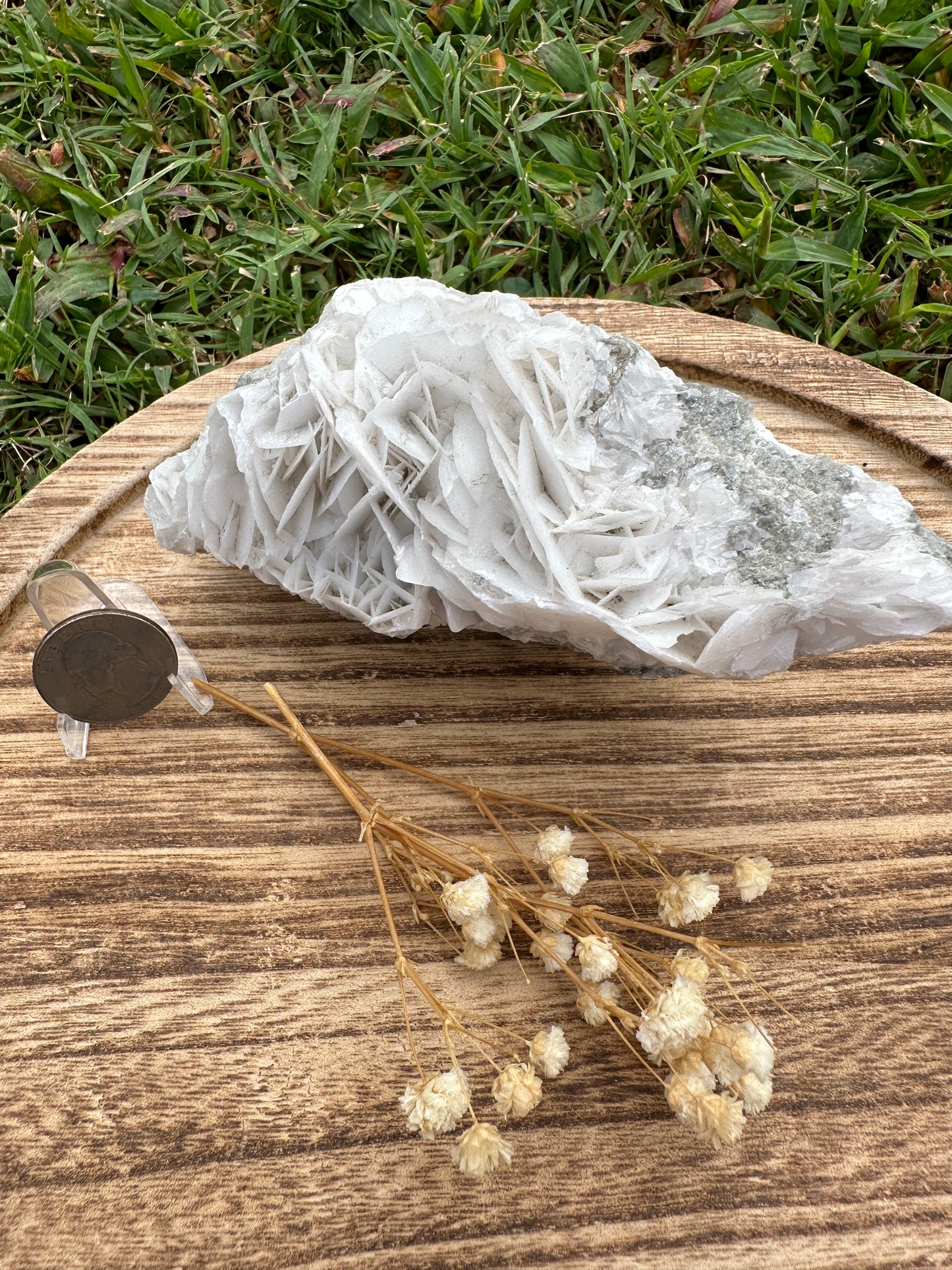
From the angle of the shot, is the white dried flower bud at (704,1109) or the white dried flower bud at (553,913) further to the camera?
the white dried flower bud at (553,913)

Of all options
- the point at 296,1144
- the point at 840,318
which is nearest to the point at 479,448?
the point at 296,1144

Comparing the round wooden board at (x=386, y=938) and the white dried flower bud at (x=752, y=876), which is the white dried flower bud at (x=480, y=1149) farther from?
the white dried flower bud at (x=752, y=876)

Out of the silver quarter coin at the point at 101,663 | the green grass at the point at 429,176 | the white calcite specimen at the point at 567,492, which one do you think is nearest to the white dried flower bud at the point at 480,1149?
the white calcite specimen at the point at 567,492

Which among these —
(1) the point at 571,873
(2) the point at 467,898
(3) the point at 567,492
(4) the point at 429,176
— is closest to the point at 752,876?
(1) the point at 571,873

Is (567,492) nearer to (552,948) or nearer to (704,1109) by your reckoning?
(552,948)

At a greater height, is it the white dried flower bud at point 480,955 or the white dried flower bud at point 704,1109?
the white dried flower bud at point 704,1109

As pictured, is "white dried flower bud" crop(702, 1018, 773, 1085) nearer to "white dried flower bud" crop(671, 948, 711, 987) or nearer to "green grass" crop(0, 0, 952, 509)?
"white dried flower bud" crop(671, 948, 711, 987)
